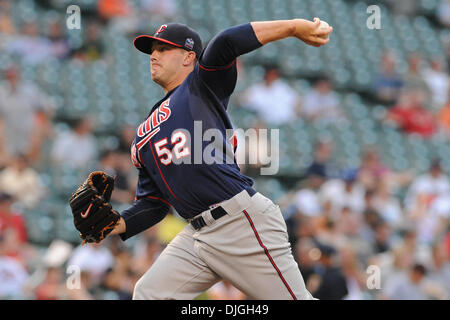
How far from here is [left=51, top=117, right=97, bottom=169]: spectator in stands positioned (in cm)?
722

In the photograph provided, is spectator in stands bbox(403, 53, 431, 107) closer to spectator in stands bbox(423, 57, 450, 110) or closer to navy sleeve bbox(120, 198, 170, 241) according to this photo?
spectator in stands bbox(423, 57, 450, 110)

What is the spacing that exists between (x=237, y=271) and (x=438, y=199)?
5.74 metres

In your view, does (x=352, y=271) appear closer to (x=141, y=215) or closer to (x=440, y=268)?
(x=440, y=268)

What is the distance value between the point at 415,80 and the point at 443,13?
2983 millimetres

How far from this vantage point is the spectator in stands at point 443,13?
12219mm

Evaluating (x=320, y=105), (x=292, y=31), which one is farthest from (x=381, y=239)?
(x=292, y=31)

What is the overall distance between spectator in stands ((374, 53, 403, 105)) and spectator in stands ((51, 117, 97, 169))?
4.51m

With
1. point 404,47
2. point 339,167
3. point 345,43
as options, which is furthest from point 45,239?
point 404,47

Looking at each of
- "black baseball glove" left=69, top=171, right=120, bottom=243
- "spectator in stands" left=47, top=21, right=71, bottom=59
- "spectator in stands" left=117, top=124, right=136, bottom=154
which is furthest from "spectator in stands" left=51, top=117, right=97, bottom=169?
"black baseball glove" left=69, top=171, right=120, bottom=243

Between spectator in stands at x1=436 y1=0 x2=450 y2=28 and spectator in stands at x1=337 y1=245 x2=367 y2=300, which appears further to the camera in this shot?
spectator in stands at x1=436 y1=0 x2=450 y2=28

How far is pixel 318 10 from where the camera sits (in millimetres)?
10984

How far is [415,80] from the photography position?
991cm

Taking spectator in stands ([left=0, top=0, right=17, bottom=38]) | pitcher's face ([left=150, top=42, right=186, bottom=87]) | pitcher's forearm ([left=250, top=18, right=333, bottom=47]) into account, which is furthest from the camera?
spectator in stands ([left=0, top=0, right=17, bottom=38])

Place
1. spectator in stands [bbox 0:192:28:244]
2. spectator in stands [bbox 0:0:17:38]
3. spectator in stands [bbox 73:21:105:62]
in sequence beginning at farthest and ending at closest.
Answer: spectator in stands [bbox 73:21:105:62] → spectator in stands [bbox 0:0:17:38] → spectator in stands [bbox 0:192:28:244]
